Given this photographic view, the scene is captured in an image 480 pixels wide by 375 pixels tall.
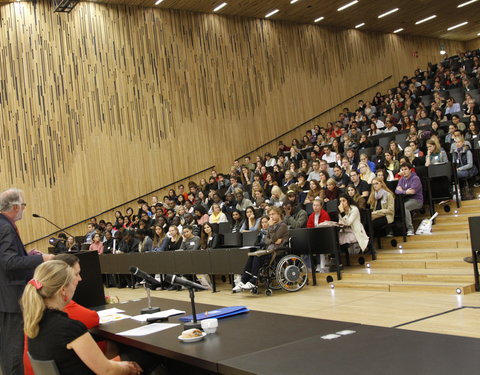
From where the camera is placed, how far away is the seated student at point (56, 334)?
2.16 metres

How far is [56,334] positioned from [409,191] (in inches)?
243

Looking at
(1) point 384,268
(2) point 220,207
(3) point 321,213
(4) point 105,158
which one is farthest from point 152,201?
(1) point 384,268

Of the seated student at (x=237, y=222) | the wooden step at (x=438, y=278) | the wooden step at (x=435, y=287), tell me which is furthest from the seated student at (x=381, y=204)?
the seated student at (x=237, y=222)

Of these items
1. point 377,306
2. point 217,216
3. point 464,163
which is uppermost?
point 464,163

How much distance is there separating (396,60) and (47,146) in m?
11.8

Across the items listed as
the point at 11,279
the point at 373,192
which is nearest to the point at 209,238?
the point at 373,192

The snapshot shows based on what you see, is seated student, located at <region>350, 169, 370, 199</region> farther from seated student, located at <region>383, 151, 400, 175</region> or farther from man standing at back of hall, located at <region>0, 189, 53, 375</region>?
man standing at back of hall, located at <region>0, 189, 53, 375</region>

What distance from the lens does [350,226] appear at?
7234mm

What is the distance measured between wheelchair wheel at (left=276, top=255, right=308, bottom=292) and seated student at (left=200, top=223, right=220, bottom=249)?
1590 mm

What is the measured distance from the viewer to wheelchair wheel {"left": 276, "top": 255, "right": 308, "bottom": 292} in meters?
6.85

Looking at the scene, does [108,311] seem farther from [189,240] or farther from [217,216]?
[217,216]

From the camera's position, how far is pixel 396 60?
61.7 feet

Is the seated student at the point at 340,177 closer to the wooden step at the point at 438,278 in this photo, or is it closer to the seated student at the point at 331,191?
the seated student at the point at 331,191

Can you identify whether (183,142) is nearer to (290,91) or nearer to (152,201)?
(152,201)
